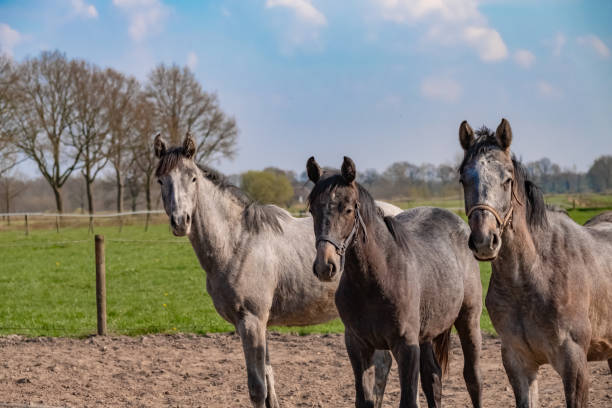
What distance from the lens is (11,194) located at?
3066cm

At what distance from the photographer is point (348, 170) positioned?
3.35m

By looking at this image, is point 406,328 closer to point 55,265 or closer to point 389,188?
point 55,265

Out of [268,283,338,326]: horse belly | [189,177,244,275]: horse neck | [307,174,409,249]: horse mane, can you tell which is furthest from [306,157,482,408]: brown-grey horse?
[189,177,244,275]: horse neck

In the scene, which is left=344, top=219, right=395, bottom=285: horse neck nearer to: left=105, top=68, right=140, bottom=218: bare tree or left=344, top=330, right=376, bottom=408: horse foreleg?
left=344, top=330, right=376, bottom=408: horse foreleg

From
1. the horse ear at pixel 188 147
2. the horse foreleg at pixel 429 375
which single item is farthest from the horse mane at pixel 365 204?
the horse ear at pixel 188 147

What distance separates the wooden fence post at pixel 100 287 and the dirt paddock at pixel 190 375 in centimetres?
27

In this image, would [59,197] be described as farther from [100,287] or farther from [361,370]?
[361,370]

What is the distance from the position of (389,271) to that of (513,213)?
2.86 ft

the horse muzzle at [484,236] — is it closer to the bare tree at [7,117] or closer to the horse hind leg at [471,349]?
the horse hind leg at [471,349]

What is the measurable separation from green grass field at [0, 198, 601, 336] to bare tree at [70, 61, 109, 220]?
9.81 meters

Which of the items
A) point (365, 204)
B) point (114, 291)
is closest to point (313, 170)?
point (365, 204)

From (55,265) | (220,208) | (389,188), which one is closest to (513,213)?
(220,208)

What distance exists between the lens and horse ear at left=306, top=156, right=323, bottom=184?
11.4ft

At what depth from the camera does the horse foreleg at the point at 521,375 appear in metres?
3.30
